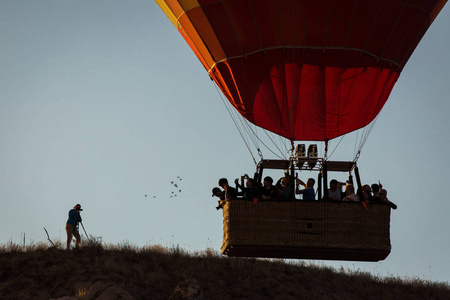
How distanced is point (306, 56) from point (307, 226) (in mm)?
3946

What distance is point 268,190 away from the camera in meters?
19.6

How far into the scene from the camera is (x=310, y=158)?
68.1 ft

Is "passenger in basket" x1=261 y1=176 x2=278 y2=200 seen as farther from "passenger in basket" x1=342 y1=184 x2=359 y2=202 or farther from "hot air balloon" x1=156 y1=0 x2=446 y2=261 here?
"passenger in basket" x1=342 y1=184 x2=359 y2=202

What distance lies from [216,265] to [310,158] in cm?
786

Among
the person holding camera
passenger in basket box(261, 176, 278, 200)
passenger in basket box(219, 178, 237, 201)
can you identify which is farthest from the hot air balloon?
the person holding camera

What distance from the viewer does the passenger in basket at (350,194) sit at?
64.9 ft

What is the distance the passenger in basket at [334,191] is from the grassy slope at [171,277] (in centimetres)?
696

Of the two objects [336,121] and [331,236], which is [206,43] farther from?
[331,236]

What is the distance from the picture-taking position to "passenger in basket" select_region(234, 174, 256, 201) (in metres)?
19.6

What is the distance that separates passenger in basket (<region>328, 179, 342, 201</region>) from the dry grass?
6959mm

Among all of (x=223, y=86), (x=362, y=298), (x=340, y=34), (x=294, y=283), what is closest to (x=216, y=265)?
(x=294, y=283)

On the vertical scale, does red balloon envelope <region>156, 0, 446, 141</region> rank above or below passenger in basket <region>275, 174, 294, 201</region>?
above

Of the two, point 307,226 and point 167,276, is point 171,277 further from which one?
point 307,226

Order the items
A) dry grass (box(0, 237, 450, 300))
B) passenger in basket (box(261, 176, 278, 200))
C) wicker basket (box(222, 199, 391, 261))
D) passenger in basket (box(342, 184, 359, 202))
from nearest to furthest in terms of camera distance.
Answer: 1. wicker basket (box(222, 199, 391, 261))
2. passenger in basket (box(261, 176, 278, 200))
3. passenger in basket (box(342, 184, 359, 202))
4. dry grass (box(0, 237, 450, 300))
